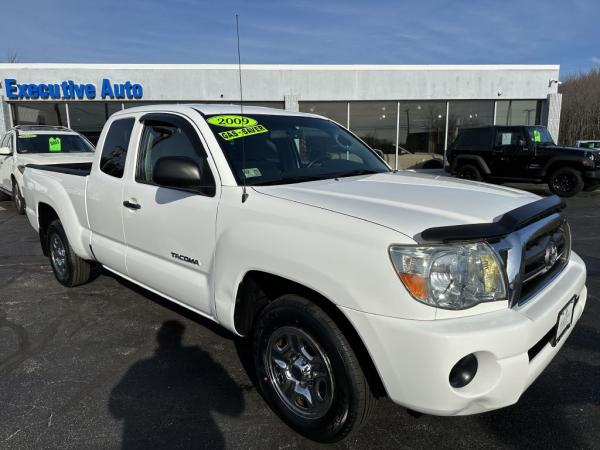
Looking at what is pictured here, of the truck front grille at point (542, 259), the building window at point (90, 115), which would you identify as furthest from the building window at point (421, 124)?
the truck front grille at point (542, 259)

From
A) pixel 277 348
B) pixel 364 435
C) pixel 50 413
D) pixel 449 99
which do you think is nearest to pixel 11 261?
pixel 50 413

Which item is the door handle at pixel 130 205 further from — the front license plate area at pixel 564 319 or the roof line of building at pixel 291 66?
the roof line of building at pixel 291 66

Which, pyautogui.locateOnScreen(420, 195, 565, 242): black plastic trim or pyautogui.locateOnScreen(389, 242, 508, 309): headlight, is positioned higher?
pyautogui.locateOnScreen(420, 195, 565, 242): black plastic trim

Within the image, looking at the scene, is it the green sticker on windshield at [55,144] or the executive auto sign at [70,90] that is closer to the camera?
the green sticker on windshield at [55,144]

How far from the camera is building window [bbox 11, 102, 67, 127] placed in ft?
52.6

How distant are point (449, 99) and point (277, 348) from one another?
1697 centimetres

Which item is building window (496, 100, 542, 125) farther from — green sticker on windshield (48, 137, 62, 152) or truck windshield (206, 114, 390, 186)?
truck windshield (206, 114, 390, 186)

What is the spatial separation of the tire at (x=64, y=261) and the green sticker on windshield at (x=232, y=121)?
247cm

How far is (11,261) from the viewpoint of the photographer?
6164 mm

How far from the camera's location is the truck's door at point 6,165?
383 inches

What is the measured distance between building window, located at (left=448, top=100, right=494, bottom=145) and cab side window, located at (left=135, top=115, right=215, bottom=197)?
1635 cm

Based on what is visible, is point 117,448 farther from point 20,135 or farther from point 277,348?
point 20,135

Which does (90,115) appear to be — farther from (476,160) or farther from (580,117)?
(580,117)

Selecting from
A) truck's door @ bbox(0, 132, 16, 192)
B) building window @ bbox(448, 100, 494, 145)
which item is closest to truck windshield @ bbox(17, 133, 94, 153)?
truck's door @ bbox(0, 132, 16, 192)
